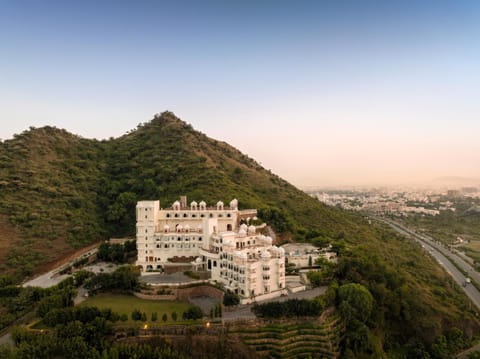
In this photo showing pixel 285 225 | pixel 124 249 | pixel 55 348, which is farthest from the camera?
pixel 285 225

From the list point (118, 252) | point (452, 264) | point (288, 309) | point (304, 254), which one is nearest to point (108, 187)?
point (118, 252)

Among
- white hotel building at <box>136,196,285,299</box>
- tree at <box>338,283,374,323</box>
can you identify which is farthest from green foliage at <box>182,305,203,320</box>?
tree at <box>338,283,374,323</box>

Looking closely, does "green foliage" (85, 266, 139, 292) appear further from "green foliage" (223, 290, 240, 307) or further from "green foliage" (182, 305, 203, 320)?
"green foliage" (223, 290, 240, 307)

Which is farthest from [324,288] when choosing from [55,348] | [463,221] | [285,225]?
[463,221]

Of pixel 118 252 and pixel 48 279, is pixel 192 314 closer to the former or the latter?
pixel 118 252

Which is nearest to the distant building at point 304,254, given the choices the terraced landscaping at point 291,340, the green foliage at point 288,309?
the green foliage at point 288,309

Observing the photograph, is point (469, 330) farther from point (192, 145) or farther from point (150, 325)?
point (192, 145)
